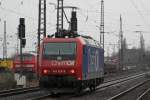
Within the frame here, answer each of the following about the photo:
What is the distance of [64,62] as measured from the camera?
24.5 meters

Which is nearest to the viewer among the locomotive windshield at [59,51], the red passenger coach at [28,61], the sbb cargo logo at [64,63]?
the sbb cargo logo at [64,63]

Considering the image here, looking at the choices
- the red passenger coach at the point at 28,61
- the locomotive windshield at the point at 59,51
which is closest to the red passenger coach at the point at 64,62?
the locomotive windshield at the point at 59,51

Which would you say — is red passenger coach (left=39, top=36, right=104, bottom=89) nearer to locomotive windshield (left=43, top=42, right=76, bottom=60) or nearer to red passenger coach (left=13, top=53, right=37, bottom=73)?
locomotive windshield (left=43, top=42, right=76, bottom=60)

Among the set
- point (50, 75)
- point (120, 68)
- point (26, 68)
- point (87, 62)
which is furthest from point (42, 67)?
point (120, 68)

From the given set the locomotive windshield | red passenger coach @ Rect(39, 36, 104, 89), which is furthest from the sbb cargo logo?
the locomotive windshield

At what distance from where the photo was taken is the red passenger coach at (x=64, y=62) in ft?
78.9

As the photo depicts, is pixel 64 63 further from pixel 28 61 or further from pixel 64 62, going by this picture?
pixel 28 61

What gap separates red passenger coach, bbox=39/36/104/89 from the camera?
78.9 ft

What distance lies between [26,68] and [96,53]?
63.9 feet

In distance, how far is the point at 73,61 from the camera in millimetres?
24453

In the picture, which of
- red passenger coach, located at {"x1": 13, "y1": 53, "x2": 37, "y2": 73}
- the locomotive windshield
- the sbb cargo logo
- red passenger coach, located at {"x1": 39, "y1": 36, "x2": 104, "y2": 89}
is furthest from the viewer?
red passenger coach, located at {"x1": 13, "y1": 53, "x2": 37, "y2": 73}

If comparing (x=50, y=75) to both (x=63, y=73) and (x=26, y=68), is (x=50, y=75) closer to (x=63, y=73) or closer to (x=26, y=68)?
(x=63, y=73)

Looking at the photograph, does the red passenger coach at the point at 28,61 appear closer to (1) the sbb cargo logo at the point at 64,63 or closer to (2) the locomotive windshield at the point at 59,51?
(2) the locomotive windshield at the point at 59,51

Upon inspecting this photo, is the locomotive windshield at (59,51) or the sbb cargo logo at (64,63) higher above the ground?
the locomotive windshield at (59,51)
